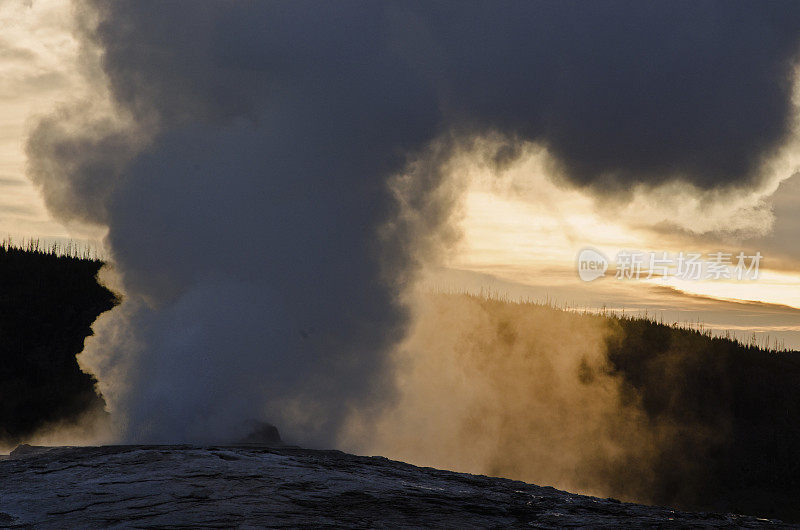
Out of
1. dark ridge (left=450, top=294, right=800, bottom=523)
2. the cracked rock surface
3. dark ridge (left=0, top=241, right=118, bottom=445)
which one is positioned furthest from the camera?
dark ridge (left=450, top=294, right=800, bottom=523)

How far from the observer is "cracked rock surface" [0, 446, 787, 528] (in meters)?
7.54

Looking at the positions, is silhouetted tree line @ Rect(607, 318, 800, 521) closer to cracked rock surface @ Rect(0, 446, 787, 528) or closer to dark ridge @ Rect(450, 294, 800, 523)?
dark ridge @ Rect(450, 294, 800, 523)

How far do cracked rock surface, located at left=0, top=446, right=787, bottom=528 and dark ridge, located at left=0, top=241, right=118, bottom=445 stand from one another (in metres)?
12.1

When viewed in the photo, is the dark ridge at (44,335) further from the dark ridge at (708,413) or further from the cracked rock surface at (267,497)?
the dark ridge at (708,413)

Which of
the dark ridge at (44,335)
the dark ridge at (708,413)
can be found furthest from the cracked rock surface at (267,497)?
the dark ridge at (708,413)

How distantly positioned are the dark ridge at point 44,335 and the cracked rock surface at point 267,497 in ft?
39.7

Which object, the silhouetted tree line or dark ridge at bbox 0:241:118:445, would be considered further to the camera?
the silhouetted tree line

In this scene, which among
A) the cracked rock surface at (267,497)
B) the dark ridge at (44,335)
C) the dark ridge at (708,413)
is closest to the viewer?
the cracked rock surface at (267,497)

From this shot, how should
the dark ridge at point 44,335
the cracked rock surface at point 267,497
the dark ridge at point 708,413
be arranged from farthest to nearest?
the dark ridge at point 708,413
the dark ridge at point 44,335
the cracked rock surface at point 267,497

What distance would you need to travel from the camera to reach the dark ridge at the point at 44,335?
79.6 ft

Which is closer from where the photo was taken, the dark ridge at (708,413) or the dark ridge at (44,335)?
the dark ridge at (44,335)

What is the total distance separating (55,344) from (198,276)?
1399 centimetres

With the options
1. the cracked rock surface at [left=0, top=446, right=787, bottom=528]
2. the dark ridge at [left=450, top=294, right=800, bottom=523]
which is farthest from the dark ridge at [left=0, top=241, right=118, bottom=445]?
the dark ridge at [left=450, top=294, right=800, bottom=523]

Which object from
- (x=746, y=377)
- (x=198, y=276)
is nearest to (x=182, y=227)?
(x=198, y=276)
